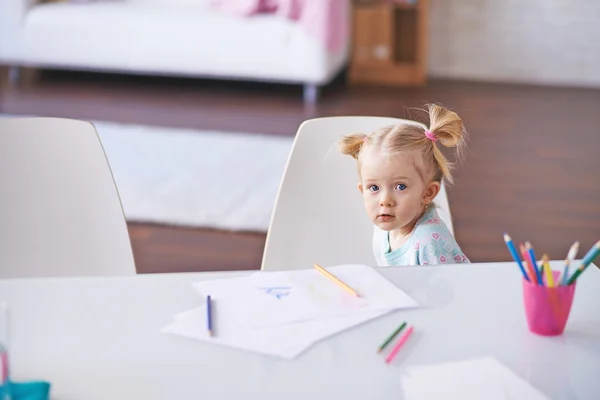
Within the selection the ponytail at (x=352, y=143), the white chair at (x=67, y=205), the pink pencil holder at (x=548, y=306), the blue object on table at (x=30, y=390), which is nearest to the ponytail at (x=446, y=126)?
the ponytail at (x=352, y=143)

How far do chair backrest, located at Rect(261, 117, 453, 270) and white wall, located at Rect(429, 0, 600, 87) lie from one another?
350 cm

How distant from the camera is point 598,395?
1.02 metres

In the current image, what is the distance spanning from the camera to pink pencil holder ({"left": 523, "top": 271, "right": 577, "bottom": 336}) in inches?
44.4

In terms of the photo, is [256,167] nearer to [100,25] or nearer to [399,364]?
[100,25]

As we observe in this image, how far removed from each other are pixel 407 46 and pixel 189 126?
1589 mm

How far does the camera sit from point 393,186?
59.6 inches

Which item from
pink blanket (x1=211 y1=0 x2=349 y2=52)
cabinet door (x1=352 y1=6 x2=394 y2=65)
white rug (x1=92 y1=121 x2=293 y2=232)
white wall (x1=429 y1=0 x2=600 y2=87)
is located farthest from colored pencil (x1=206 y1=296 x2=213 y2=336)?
white wall (x1=429 y1=0 x2=600 y2=87)

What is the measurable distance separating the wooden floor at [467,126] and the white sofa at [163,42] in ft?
0.45

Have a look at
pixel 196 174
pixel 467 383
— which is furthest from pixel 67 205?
pixel 196 174

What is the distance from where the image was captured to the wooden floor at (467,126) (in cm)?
290

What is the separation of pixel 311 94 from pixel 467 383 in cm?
363

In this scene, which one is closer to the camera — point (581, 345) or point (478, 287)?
point (581, 345)

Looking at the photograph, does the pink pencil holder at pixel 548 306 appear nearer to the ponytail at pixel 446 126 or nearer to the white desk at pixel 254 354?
the white desk at pixel 254 354

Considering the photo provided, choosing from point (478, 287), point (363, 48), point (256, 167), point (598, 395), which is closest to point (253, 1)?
point (363, 48)
